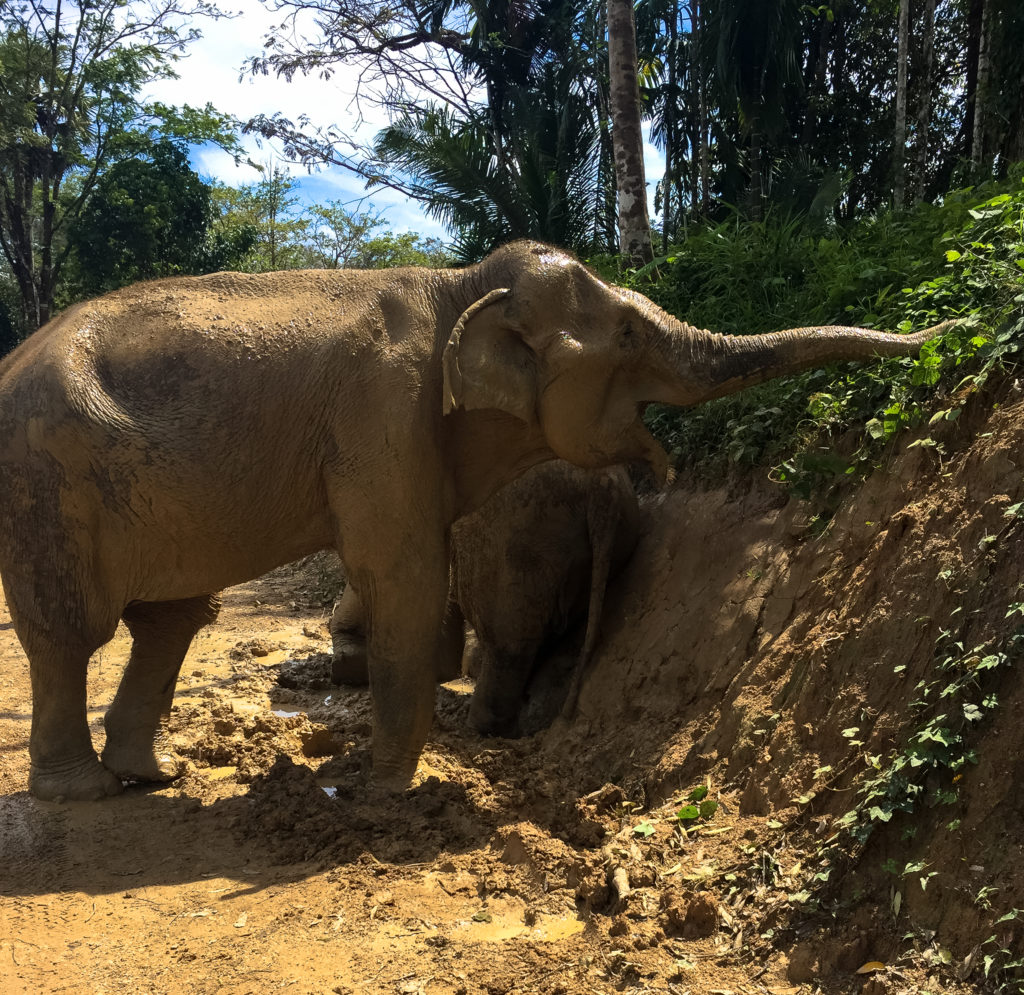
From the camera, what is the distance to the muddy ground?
2693 millimetres

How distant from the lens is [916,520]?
3.56m

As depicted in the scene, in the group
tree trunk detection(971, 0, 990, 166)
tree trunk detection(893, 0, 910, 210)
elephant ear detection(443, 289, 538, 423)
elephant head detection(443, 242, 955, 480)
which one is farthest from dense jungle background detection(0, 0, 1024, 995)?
tree trunk detection(893, 0, 910, 210)

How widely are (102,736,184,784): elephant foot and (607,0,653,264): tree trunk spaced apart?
576 cm

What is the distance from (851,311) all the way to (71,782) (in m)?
4.78

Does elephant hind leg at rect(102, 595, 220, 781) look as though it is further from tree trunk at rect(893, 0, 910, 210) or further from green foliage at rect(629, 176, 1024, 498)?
tree trunk at rect(893, 0, 910, 210)

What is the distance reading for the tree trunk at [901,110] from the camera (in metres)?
12.1

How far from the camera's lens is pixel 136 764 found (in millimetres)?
4836

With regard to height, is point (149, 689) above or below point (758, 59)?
below

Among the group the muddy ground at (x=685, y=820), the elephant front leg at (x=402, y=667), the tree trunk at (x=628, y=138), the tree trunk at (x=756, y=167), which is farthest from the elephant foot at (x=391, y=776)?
the tree trunk at (x=756, y=167)

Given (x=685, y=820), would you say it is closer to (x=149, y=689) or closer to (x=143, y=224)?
(x=149, y=689)

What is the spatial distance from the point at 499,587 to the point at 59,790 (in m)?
2.49

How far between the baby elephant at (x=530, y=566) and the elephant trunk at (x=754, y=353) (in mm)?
1089

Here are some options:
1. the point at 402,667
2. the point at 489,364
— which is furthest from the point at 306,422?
the point at 402,667

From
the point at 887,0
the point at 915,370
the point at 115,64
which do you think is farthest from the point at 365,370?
the point at 115,64
